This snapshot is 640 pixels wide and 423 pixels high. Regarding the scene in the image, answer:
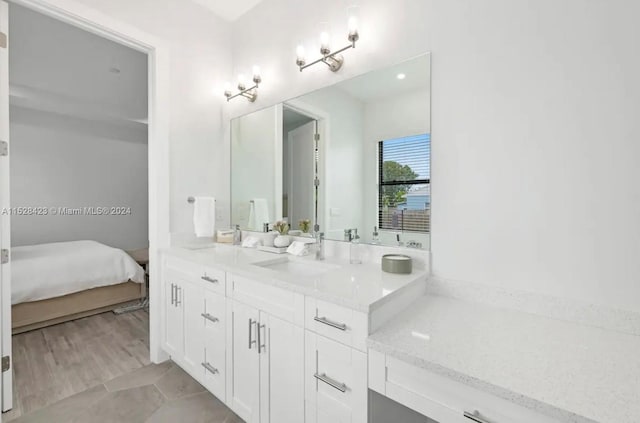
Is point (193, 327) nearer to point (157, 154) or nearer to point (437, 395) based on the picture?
point (157, 154)

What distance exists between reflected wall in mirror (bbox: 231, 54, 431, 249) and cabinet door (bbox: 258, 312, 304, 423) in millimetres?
680

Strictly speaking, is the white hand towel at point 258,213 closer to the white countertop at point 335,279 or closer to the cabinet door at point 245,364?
the white countertop at point 335,279

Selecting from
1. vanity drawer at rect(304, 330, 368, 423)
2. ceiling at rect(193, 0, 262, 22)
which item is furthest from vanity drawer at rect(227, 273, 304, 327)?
ceiling at rect(193, 0, 262, 22)

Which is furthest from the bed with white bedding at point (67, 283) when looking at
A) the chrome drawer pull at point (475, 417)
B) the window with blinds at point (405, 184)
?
the chrome drawer pull at point (475, 417)

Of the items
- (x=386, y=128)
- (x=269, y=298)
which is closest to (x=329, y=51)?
(x=386, y=128)

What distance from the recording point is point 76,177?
4.74 m

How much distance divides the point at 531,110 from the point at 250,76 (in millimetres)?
2017

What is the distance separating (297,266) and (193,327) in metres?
0.78

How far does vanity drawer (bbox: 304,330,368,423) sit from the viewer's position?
1.02 metres

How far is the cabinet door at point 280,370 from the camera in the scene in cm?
123

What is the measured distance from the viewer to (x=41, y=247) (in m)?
3.75

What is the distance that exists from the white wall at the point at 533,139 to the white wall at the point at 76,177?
211 inches

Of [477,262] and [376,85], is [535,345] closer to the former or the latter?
[477,262]

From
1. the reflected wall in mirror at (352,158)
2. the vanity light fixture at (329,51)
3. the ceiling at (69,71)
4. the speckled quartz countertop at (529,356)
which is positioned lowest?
the speckled quartz countertop at (529,356)
